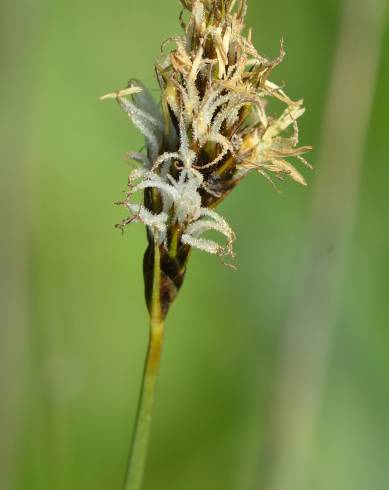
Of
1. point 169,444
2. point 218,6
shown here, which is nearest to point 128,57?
point 169,444

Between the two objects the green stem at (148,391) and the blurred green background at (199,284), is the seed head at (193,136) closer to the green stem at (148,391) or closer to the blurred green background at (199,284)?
the green stem at (148,391)

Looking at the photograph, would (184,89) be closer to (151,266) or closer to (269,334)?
(151,266)

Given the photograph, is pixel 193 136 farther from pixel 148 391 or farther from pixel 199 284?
pixel 199 284

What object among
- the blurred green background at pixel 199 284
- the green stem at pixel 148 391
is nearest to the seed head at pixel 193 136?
the green stem at pixel 148 391

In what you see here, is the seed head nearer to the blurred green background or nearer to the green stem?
the green stem

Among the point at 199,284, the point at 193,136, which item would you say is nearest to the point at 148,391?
the point at 193,136
